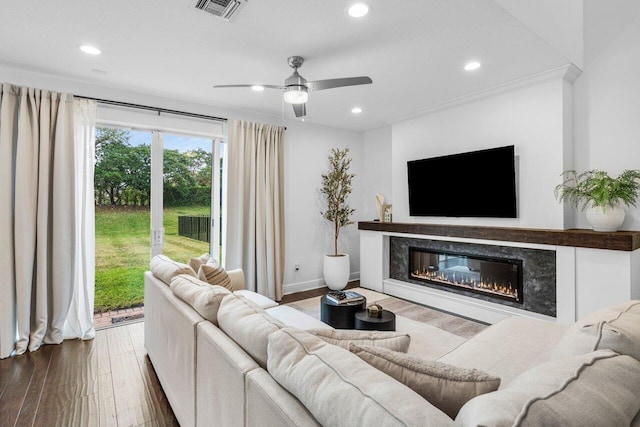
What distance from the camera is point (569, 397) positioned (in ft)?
2.58

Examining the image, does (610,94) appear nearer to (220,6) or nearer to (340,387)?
(220,6)

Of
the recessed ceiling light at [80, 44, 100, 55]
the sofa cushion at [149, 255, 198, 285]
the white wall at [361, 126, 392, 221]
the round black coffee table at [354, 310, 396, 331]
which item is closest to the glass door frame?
the recessed ceiling light at [80, 44, 100, 55]

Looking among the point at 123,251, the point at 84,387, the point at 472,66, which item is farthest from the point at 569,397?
the point at 123,251

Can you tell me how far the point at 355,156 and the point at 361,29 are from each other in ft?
10.6

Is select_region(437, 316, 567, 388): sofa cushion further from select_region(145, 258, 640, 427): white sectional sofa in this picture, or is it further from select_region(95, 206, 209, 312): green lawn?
select_region(95, 206, 209, 312): green lawn

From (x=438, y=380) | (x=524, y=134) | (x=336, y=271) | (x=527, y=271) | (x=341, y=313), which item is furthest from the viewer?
(x=336, y=271)

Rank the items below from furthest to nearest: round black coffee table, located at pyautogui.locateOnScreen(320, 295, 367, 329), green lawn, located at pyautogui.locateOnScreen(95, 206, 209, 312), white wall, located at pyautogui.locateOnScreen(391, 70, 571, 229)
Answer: green lawn, located at pyautogui.locateOnScreen(95, 206, 209, 312), white wall, located at pyautogui.locateOnScreen(391, 70, 571, 229), round black coffee table, located at pyautogui.locateOnScreen(320, 295, 367, 329)

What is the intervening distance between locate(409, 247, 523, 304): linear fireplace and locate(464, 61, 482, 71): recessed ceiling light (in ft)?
6.60

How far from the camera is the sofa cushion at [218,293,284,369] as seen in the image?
1.23 meters

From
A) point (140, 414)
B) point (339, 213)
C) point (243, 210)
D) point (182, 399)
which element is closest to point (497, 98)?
point (339, 213)

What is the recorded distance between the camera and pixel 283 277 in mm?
4594

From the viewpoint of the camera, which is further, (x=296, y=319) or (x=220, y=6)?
(x=296, y=319)

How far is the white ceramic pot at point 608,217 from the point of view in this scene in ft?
9.25

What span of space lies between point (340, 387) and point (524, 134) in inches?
143
